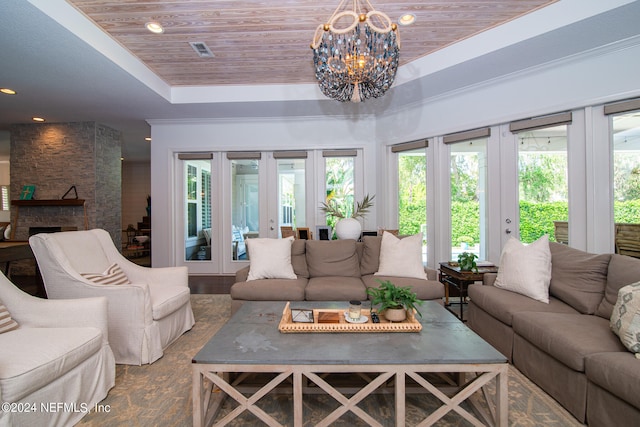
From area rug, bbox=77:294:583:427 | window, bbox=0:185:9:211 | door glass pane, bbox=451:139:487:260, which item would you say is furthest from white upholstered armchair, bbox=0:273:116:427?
window, bbox=0:185:9:211

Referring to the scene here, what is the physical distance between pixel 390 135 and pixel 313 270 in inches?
109

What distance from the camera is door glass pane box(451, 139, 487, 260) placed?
406 cm

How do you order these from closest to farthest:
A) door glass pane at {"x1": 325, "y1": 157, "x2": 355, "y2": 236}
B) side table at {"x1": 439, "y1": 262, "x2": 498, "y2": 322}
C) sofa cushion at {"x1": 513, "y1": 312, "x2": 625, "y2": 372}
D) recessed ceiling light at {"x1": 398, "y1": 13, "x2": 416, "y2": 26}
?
sofa cushion at {"x1": 513, "y1": 312, "x2": 625, "y2": 372}, recessed ceiling light at {"x1": 398, "y1": 13, "x2": 416, "y2": 26}, side table at {"x1": 439, "y1": 262, "x2": 498, "y2": 322}, door glass pane at {"x1": 325, "y1": 157, "x2": 355, "y2": 236}

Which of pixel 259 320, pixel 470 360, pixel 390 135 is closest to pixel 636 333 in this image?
pixel 470 360

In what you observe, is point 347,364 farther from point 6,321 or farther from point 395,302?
point 6,321

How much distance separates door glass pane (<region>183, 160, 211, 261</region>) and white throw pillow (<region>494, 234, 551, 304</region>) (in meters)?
4.71

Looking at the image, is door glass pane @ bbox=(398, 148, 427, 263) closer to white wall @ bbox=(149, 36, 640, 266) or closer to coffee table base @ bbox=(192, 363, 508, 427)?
white wall @ bbox=(149, 36, 640, 266)

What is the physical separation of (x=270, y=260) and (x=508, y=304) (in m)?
2.18

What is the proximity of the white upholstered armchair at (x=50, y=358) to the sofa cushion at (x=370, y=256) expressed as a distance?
2.41 m

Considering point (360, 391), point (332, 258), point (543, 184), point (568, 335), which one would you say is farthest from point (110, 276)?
point (543, 184)

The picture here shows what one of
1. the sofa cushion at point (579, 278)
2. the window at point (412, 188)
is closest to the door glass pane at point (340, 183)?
the window at point (412, 188)

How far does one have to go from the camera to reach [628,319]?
156cm

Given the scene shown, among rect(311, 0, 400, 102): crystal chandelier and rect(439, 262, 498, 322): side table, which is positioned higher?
rect(311, 0, 400, 102): crystal chandelier

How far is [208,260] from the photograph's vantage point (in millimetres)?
5434
